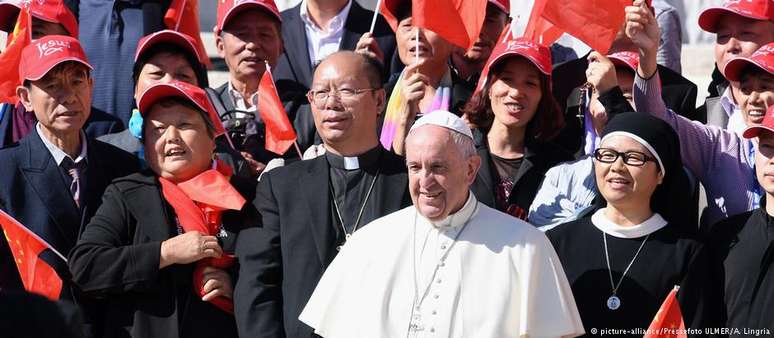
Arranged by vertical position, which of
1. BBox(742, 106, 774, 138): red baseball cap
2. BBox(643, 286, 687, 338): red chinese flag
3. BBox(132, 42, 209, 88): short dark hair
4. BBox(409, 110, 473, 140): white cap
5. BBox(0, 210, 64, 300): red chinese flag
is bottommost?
BBox(0, 210, 64, 300): red chinese flag

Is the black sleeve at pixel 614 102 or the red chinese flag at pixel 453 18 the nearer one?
the black sleeve at pixel 614 102

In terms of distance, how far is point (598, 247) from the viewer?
19.2 feet

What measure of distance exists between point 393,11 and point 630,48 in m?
1.32

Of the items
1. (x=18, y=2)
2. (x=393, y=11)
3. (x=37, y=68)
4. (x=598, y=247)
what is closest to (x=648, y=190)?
(x=598, y=247)

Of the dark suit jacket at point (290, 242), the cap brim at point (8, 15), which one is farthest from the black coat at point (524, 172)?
the cap brim at point (8, 15)

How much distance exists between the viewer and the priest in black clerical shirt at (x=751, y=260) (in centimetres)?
566

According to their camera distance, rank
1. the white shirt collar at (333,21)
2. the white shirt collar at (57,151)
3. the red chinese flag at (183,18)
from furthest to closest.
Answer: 1. the white shirt collar at (333,21)
2. the red chinese flag at (183,18)
3. the white shirt collar at (57,151)

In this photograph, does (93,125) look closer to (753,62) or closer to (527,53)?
(527,53)

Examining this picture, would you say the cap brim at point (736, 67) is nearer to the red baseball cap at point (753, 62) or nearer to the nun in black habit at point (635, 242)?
the red baseball cap at point (753, 62)

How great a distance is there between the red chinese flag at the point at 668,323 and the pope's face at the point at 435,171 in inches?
36.4

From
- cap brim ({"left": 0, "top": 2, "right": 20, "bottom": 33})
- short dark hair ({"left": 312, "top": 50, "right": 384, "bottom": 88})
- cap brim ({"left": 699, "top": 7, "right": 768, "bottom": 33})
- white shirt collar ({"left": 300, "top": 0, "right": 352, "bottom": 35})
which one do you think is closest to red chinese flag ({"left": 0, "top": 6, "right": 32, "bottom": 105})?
cap brim ({"left": 0, "top": 2, "right": 20, "bottom": 33})

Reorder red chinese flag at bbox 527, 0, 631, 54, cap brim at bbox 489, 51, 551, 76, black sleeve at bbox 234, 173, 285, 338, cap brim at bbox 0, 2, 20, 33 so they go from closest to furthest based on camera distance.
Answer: black sleeve at bbox 234, 173, 285, 338, cap brim at bbox 489, 51, 551, 76, red chinese flag at bbox 527, 0, 631, 54, cap brim at bbox 0, 2, 20, 33

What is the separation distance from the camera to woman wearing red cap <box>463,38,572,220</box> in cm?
659

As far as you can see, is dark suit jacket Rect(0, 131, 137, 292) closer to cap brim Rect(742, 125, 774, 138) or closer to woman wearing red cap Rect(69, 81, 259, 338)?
woman wearing red cap Rect(69, 81, 259, 338)
